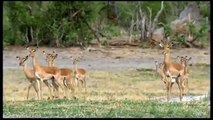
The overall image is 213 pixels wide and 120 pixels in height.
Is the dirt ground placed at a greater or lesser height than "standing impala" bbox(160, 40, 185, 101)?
lesser

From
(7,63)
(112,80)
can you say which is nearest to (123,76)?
(112,80)

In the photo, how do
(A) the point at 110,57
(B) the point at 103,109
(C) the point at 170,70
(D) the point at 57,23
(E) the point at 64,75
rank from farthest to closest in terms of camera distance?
(D) the point at 57,23 → (A) the point at 110,57 → (E) the point at 64,75 → (C) the point at 170,70 → (B) the point at 103,109

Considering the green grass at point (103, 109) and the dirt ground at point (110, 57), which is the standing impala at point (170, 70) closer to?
the green grass at point (103, 109)

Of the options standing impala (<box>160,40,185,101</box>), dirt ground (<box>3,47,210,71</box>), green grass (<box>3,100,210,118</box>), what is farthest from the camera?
dirt ground (<box>3,47,210,71</box>)

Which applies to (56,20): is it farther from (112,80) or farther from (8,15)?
(112,80)

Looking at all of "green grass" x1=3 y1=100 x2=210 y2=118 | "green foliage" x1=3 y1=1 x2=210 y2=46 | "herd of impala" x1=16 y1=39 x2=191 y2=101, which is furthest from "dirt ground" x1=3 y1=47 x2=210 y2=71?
"green grass" x1=3 y1=100 x2=210 y2=118

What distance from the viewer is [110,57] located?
25516mm

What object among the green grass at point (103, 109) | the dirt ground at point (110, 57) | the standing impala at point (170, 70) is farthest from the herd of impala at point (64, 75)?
the dirt ground at point (110, 57)

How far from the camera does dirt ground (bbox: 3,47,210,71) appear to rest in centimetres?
2320

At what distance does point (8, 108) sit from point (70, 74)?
2850 mm

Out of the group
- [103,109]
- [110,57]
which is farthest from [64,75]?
[110,57]

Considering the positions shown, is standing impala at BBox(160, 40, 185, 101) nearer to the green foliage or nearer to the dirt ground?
the dirt ground

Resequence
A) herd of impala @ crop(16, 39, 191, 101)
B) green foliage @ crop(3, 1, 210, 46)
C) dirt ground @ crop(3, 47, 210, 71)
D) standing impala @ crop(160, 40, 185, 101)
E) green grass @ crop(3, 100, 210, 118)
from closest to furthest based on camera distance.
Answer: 1. green grass @ crop(3, 100, 210, 118)
2. herd of impala @ crop(16, 39, 191, 101)
3. standing impala @ crop(160, 40, 185, 101)
4. dirt ground @ crop(3, 47, 210, 71)
5. green foliage @ crop(3, 1, 210, 46)

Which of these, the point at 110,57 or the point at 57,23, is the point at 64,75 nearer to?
the point at 110,57
